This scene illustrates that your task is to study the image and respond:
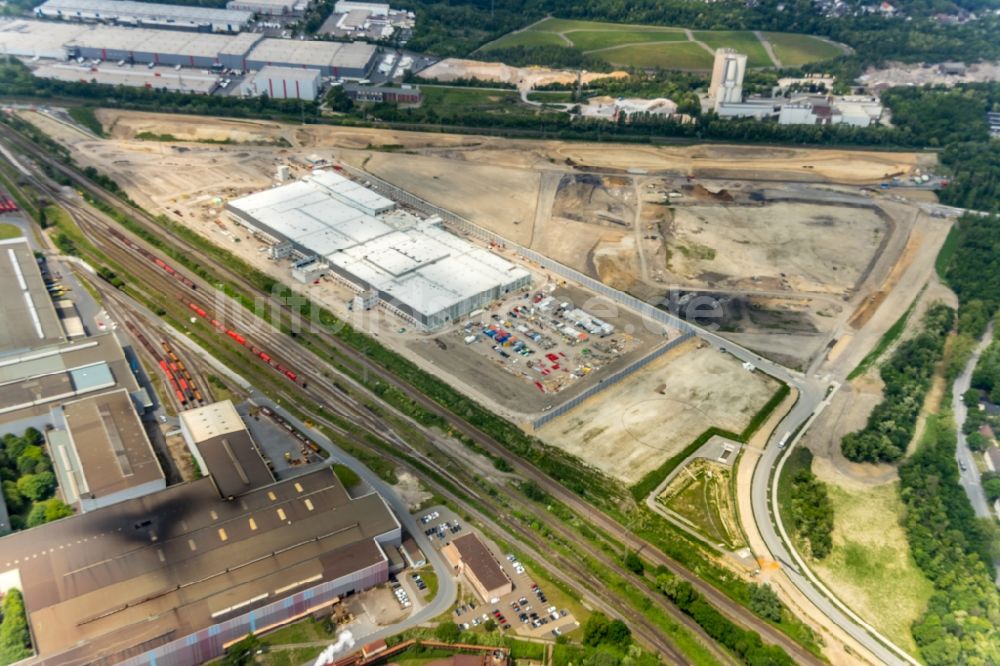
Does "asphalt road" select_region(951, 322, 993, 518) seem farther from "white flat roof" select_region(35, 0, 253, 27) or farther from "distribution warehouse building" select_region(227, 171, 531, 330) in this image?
"white flat roof" select_region(35, 0, 253, 27)

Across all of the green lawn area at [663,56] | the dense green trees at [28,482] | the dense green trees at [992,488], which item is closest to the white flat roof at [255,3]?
the green lawn area at [663,56]

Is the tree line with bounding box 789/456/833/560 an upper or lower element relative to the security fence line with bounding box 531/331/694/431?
lower

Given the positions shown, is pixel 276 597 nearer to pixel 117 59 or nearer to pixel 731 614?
pixel 731 614

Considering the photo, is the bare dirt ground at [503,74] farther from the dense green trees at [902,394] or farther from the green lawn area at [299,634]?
the green lawn area at [299,634]

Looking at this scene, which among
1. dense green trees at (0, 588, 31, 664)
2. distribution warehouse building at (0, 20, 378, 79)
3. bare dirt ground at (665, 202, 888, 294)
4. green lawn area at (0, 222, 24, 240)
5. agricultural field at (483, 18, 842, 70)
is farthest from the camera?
agricultural field at (483, 18, 842, 70)

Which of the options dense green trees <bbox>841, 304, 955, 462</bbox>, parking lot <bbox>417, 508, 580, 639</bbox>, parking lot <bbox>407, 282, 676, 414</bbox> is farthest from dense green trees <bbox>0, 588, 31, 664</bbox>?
dense green trees <bbox>841, 304, 955, 462</bbox>

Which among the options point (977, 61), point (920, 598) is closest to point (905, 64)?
point (977, 61)

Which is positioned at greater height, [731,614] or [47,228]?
[47,228]

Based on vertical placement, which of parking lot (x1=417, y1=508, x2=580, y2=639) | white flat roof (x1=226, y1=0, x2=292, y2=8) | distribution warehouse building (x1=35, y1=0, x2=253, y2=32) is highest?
white flat roof (x1=226, y1=0, x2=292, y2=8)
